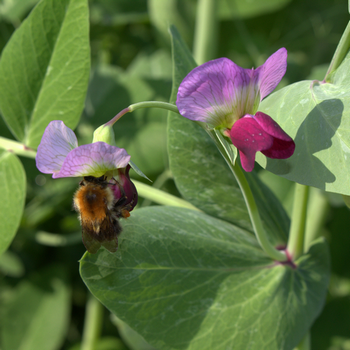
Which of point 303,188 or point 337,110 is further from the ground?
point 337,110

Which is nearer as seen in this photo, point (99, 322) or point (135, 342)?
point (135, 342)

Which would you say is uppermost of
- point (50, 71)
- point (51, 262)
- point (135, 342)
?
point (50, 71)

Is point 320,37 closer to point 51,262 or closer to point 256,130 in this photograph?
point 256,130

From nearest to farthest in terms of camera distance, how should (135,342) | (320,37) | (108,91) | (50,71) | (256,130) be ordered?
(256,130), (50,71), (135,342), (108,91), (320,37)

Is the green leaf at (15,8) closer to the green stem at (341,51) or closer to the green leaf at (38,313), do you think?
the green leaf at (38,313)

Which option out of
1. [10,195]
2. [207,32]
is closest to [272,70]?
[10,195]

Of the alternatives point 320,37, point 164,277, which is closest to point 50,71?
point 164,277
